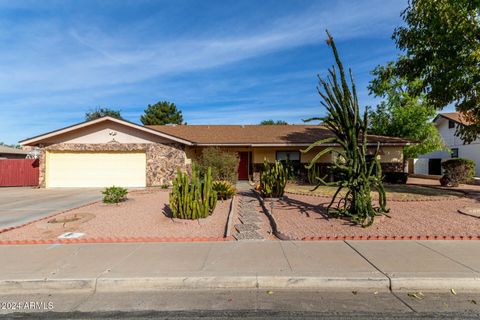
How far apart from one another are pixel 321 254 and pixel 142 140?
15334mm

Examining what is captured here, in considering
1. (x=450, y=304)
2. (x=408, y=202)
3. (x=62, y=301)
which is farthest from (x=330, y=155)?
(x=62, y=301)

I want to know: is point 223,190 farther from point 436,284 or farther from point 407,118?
point 407,118

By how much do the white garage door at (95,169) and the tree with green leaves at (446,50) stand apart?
15.1 m

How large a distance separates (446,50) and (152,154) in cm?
1535

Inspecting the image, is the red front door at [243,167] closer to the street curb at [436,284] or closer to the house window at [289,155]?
the house window at [289,155]

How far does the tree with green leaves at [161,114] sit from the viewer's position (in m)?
48.4

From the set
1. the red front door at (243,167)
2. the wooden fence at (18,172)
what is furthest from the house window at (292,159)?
the wooden fence at (18,172)

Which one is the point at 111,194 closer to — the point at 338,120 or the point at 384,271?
the point at 338,120

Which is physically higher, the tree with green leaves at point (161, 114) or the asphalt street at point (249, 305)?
the tree with green leaves at point (161, 114)

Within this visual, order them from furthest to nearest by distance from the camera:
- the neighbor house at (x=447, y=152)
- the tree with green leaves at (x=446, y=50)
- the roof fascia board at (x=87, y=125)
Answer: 1. the neighbor house at (x=447, y=152)
2. the roof fascia board at (x=87, y=125)
3. the tree with green leaves at (x=446, y=50)

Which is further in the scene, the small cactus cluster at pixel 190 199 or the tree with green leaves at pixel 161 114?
the tree with green leaves at pixel 161 114

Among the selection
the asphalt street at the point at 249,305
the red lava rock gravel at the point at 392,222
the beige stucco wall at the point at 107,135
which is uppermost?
the beige stucco wall at the point at 107,135

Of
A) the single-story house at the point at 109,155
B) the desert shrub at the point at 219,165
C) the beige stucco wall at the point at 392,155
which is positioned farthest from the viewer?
the beige stucco wall at the point at 392,155

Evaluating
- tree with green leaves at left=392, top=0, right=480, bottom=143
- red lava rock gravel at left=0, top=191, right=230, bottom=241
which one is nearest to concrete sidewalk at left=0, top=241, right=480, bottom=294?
red lava rock gravel at left=0, top=191, right=230, bottom=241
